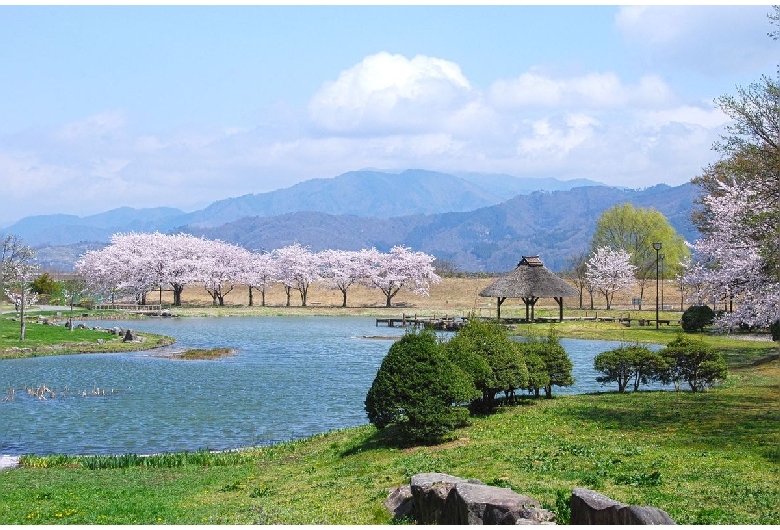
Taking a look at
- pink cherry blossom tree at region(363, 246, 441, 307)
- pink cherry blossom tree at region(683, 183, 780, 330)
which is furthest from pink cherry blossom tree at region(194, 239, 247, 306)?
pink cherry blossom tree at region(683, 183, 780, 330)

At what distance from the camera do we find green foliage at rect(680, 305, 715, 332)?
5031 cm

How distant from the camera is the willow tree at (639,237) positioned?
95938 mm

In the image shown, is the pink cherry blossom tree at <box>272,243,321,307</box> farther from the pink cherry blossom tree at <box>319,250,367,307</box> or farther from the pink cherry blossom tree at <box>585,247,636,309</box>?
the pink cherry blossom tree at <box>585,247,636,309</box>

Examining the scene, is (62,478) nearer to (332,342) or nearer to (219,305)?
(332,342)

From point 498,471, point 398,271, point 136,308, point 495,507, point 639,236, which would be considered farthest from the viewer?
point 639,236

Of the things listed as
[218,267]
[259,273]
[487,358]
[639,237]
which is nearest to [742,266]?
[487,358]

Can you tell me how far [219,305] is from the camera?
9419 cm

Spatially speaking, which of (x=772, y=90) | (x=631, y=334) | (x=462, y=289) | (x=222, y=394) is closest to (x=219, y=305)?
(x=462, y=289)

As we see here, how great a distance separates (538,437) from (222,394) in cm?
1597

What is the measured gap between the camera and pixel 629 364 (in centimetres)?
2352

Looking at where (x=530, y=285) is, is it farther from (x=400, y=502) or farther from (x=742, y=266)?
(x=400, y=502)

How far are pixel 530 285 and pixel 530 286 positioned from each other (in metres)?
0.10

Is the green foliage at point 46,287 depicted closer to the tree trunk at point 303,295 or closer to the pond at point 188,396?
the tree trunk at point 303,295

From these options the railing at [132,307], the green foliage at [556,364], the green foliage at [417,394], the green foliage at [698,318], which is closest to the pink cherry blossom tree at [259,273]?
the railing at [132,307]
